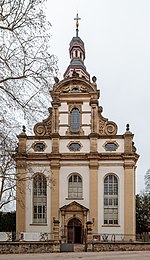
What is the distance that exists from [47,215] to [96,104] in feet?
36.2

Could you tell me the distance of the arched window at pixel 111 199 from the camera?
4244cm

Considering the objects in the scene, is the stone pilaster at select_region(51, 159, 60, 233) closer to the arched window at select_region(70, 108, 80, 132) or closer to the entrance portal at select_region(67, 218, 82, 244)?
the entrance portal at select_region(67, 218, 82, 244)

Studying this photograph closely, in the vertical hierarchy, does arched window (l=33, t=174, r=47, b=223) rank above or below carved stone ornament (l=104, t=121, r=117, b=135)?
below

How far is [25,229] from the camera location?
42250 mm

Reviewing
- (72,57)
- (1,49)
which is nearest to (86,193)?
(72,57)

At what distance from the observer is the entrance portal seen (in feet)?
140

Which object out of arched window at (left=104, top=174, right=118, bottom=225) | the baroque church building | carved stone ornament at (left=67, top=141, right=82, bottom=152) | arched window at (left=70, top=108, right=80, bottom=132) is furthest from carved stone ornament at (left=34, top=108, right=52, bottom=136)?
arched window at (left=104, top=174, right=118, bottom=225)

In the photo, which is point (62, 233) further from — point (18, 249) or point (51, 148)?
point (18, 249)

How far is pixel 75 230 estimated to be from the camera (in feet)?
140

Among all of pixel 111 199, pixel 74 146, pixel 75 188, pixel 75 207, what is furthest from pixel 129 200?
pixel 74 146

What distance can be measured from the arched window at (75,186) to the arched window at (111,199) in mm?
2341

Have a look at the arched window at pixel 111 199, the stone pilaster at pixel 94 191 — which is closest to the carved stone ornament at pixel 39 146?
the stone pilaster at pixel 94 191

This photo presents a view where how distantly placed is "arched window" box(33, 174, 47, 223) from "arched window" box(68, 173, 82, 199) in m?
2.26

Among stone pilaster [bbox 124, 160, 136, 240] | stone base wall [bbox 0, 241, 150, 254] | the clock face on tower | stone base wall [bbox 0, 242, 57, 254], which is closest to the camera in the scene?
stone base wall [bbox 0, 242, 57, 254]
